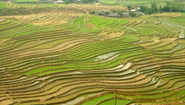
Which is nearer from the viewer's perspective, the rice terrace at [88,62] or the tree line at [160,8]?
the rice terrace at [88,62]

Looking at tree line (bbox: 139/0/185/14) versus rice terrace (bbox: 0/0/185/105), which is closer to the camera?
rice terrace (bbox: 0/0/185/105)

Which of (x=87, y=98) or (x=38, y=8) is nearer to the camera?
(x=87, y=98)

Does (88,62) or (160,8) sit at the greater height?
(160,8)

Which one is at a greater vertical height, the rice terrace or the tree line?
the tree line

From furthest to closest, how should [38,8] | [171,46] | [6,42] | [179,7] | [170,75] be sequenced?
1. [179,7]
2. [38,8]
3. [171,46]
4. [6,42]
5. [170,75]

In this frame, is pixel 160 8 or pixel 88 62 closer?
pixel 88 62

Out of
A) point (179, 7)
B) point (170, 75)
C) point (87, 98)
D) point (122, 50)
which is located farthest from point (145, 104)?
point (179, 7)

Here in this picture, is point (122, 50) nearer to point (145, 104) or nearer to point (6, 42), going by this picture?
point (145, 104)


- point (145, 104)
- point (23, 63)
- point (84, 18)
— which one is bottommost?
point (145, 104)
